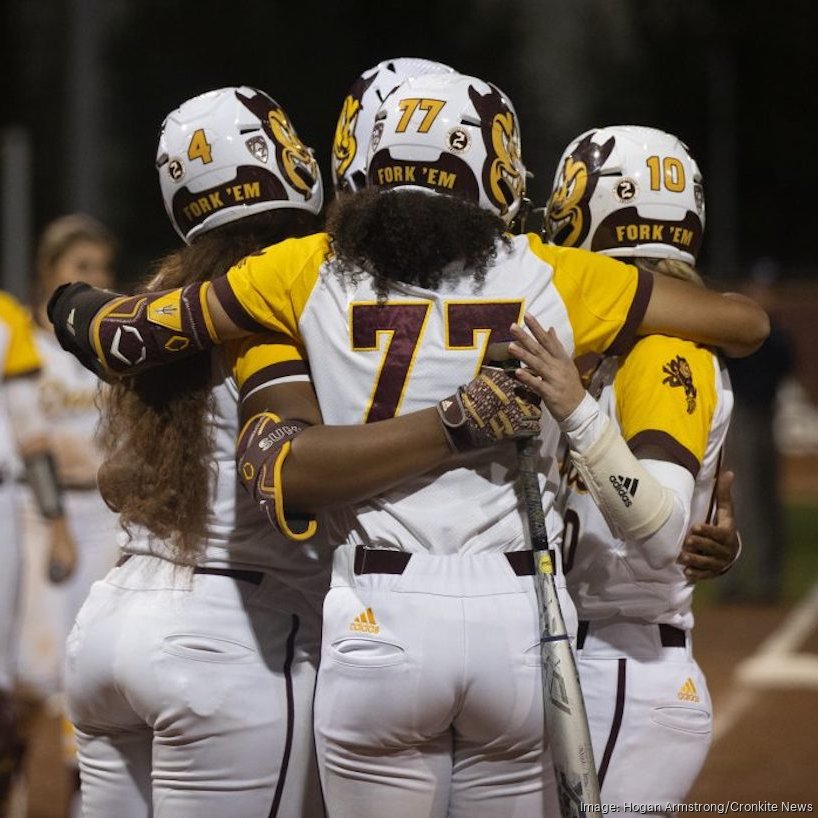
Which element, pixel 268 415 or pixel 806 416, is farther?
pixel 806 416

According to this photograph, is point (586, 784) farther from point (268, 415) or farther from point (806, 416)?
point (806, 416)

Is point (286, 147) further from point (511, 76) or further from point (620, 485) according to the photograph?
point (511, 76)

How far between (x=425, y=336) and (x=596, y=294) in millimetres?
378

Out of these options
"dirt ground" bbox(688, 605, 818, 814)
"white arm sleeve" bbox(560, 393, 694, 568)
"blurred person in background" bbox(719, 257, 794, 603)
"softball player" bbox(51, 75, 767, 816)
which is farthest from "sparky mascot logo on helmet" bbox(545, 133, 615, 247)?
"blurred person in background" bbox(719, 257, 794, 603)

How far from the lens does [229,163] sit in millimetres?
3430

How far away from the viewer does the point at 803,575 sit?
1399 cm

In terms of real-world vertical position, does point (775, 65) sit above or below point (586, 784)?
below

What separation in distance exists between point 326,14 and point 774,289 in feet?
44.0

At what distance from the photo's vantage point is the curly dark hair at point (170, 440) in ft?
10.7

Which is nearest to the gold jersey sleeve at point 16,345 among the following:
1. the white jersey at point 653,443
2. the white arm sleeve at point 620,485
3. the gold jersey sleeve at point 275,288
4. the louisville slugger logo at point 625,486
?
the gold jersey sleeve at point 275,288

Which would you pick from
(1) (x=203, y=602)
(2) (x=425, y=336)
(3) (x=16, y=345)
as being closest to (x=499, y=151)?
(2) (x=425, y=336)

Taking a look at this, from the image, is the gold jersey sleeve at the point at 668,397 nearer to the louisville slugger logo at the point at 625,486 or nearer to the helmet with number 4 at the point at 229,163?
the louisville slugger logo at the point at 625,486

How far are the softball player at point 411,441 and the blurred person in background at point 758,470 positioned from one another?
944 cm

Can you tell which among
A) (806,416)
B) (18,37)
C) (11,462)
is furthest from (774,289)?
(11,462)
